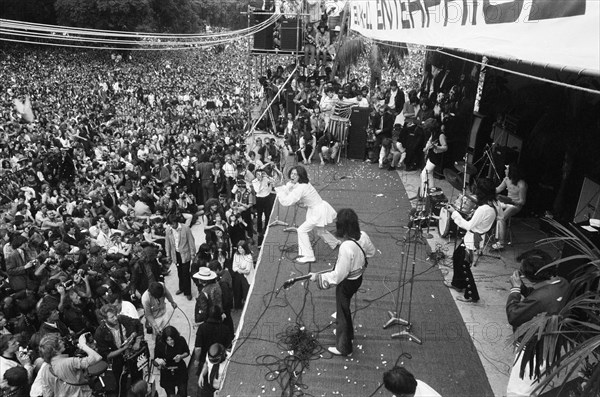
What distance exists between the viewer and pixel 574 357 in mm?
2865

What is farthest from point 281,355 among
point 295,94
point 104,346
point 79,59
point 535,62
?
point 79,59

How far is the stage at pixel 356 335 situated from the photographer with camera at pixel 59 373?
1494 mm

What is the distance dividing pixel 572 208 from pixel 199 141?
31.1 ft

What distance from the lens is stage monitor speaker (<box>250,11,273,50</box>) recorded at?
60.7 feet

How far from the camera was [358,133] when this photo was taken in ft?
41.8

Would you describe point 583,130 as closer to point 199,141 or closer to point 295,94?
point 199,141

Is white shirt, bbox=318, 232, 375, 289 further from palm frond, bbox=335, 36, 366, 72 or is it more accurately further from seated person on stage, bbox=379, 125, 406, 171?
palm frond, bbox=335, 36, 366, 72

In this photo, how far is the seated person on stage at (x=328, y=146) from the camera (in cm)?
1255

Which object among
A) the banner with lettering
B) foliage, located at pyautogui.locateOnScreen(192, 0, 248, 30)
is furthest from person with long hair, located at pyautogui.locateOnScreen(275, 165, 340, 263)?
foliage, located at pyautogui.locateOnScreen(192, 0, 248, 30)

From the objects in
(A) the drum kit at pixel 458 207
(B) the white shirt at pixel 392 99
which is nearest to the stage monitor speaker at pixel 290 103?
(B) the white shirt at pixel 392 99

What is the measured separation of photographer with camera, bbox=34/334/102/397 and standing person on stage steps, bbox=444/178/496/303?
4.59 m

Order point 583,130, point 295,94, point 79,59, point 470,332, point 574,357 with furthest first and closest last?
1. point 79,59
2. point 295,94
3. point 583,130
4. point 470,332
5. point 574,357

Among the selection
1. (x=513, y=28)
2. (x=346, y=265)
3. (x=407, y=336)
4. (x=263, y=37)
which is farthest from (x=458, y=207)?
(x=263, y=37)

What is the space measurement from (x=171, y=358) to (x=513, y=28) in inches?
194
